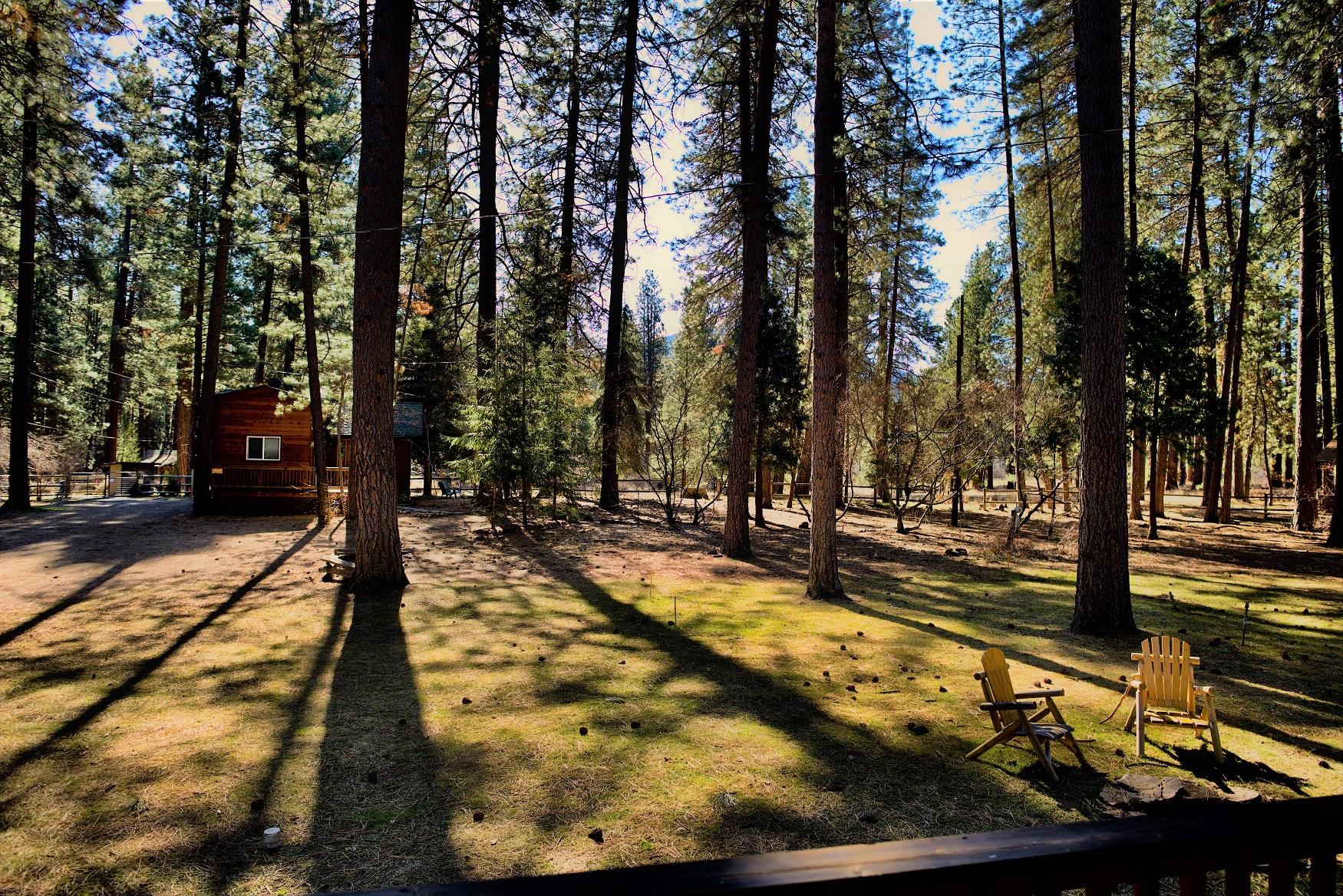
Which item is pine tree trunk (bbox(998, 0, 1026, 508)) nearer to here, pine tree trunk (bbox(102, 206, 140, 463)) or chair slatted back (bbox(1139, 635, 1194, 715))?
chair slatted back (bbox(1139, 635, 1194, 715))

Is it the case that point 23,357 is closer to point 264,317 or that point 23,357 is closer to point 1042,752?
point 264,317

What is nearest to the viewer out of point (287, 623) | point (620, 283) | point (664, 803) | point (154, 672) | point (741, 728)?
point (664, 803)

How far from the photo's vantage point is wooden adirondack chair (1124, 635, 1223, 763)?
5445mm

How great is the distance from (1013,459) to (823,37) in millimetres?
12588

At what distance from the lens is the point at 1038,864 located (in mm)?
1202

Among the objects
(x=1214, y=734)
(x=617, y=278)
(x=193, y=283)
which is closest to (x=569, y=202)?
(x=617, y=278)

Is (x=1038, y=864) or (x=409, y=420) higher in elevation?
(x=409, y=420)

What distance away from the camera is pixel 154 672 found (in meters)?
6.64

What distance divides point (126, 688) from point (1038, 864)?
7741mm

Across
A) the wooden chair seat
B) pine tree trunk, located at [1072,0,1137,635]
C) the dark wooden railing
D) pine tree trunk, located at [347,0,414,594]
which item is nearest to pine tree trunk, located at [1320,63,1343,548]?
pine tree trunk, located at [1072,0,1137,635]

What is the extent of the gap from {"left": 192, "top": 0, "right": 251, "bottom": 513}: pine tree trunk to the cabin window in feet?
4.36

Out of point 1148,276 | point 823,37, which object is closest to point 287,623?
point 823,37

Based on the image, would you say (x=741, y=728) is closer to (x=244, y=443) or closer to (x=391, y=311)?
(x=391, y=311)

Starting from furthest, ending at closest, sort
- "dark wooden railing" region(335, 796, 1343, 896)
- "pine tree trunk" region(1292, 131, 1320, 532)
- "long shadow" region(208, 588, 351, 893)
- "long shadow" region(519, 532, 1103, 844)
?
"pine tree trunk" region(1292, 131, 1320, 532), "long shadow" region(519, 532, 1103, 844), "long shadow" region(208, 588, 351, 893), "dark wooden railing" region(335, 796, 1343, 896)
